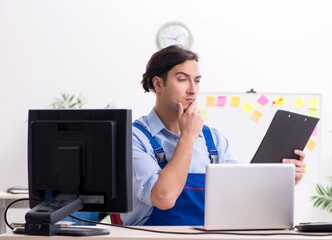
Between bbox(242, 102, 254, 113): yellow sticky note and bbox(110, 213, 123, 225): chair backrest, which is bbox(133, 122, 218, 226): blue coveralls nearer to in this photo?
bbox(110, 213, 123, 225): chair backrest

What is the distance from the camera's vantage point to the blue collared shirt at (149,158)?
8.34ft

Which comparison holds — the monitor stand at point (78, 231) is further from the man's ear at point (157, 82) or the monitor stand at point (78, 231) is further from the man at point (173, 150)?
the man's ear at point (157, 82)

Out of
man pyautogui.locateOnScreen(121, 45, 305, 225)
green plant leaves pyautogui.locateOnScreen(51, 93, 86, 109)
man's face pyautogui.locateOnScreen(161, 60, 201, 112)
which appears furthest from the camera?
green plant leaves pyautogui.locateOnScreen(51, 93, 86, 109)

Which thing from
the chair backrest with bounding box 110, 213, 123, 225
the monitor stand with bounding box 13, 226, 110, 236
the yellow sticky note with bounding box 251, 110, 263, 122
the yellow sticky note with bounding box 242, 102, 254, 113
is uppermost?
the yellow sticky note with bounding box 242, 102, 254, 113

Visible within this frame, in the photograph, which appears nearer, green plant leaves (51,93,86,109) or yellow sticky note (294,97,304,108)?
yellow sticky note (294,97,304,108)

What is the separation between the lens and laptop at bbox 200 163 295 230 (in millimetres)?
2094

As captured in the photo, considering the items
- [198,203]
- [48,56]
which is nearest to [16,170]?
[48,56]

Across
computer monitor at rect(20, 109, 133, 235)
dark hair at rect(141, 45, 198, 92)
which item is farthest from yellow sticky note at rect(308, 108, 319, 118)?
computer monitor at rect(20, 109, 133, 235)

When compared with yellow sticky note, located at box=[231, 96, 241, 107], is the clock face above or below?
above

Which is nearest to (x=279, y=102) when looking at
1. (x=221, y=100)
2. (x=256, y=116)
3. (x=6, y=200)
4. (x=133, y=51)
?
(x=256, y=116)

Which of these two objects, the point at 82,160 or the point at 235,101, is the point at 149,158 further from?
the point at 235,101

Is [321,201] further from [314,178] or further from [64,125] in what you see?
[64,125]

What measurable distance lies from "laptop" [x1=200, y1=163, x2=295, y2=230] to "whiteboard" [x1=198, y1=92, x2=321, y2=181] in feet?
10.2

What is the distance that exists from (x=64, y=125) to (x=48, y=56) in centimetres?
372
